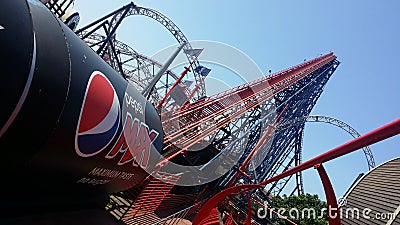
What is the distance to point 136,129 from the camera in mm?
4625

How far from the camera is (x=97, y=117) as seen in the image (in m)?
3.32

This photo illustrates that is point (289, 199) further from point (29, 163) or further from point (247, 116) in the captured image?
point (29, 163)

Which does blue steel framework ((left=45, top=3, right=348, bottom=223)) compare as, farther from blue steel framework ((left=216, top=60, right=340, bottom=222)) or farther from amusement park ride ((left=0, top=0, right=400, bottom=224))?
amusement park ride ((left=0, top=0, right=400, bottom=224))

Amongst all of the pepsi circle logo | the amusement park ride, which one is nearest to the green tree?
the amusement park ride

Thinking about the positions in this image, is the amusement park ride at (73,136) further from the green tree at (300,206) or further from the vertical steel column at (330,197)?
the green tree at (300,206)

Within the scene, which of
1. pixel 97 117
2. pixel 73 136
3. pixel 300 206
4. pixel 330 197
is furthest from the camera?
pixel 300 206

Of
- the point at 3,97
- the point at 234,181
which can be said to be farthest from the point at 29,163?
the point at 234,181

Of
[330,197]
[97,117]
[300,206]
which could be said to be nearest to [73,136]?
[97,117]

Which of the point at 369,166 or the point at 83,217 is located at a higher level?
the point at 369,166

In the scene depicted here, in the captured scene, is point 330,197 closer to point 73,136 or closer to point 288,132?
point 73,136

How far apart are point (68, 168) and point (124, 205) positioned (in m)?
4.45

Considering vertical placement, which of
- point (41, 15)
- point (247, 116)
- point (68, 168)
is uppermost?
point (247, 116)

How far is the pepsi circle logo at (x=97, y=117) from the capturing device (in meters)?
3.10

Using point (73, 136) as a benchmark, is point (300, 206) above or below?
above
